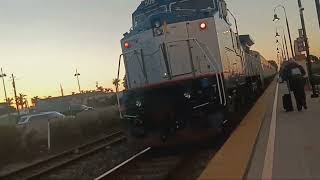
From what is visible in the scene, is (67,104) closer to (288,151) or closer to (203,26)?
(203,26)

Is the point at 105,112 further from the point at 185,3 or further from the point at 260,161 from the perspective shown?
the point at 260,161

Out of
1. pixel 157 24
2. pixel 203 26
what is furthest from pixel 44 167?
pixel 203 26

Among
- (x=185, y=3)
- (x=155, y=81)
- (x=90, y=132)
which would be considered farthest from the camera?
(x=90, y=132)

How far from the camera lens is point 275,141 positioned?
448 inches

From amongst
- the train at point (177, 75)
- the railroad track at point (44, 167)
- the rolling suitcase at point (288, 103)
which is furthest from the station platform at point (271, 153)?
the railroad track at point (44, 167)

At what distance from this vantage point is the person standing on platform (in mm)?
17812

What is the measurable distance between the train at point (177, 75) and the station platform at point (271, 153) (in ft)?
3.54

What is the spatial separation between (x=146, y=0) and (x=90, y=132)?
11.5m

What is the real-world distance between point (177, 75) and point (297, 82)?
19.0 feet

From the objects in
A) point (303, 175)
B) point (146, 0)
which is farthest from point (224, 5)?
point (303, 175)

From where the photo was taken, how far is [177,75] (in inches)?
543

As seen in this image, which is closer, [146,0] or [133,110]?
[133,110]

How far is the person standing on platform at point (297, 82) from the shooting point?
17.8 metres

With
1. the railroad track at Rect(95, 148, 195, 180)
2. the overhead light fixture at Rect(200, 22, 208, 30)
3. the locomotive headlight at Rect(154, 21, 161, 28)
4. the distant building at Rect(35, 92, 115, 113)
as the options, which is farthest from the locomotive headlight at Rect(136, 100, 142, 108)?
the distant building at Rect(35, 92, 115, 113)
